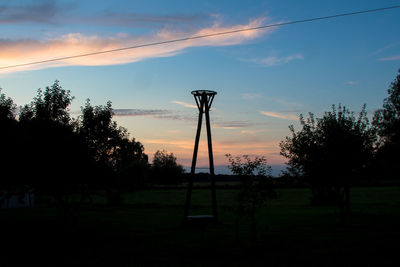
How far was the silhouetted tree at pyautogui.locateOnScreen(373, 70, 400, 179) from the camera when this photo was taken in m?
33.1

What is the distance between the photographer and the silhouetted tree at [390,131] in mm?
33062

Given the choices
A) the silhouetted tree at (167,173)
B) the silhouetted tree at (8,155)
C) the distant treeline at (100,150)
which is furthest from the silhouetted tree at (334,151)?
the silhouetted tree at (167,173)

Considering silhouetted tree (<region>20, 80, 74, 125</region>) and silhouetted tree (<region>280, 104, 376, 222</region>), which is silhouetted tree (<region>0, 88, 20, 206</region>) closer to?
silhouetted tree (<region>20, 80, 74, 125</region>)

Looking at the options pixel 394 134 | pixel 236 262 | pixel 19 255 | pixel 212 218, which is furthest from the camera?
pixel 394 134

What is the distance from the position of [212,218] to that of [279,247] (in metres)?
8.28

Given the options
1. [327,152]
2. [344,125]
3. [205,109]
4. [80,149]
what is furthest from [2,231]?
[344,125]

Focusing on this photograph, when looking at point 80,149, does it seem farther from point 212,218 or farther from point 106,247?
point 212,218

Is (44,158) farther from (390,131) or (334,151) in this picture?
(390,131)

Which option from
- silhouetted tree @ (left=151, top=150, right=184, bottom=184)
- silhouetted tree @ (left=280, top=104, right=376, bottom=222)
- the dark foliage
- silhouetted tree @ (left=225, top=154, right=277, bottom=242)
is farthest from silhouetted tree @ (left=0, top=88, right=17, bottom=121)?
silhouetted tree @ (left=151, top=150, right=184, bottom=184)

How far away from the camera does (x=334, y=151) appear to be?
27.8 m

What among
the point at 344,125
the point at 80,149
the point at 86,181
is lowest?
the point at 86,181

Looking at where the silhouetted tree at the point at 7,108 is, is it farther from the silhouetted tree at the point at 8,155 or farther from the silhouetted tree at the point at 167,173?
the silhouetted tree at the point at 167,173

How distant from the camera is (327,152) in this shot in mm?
28047

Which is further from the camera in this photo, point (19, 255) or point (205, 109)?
point (205, 109)
